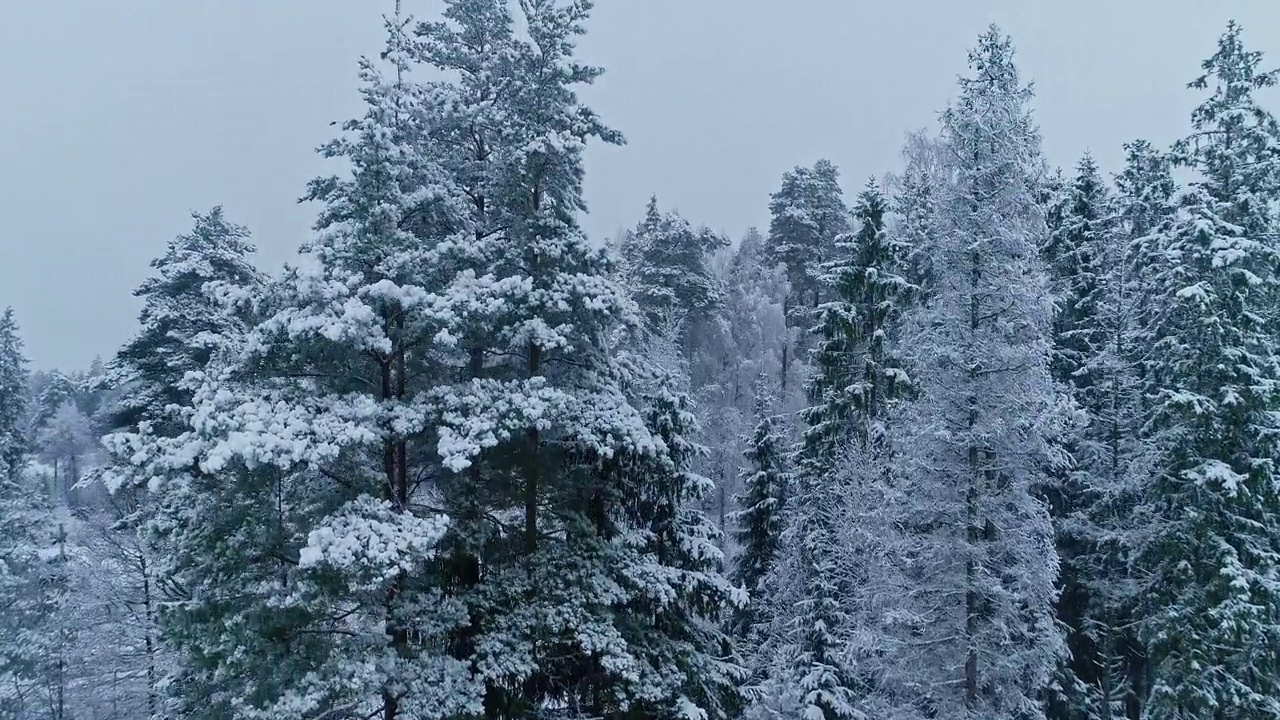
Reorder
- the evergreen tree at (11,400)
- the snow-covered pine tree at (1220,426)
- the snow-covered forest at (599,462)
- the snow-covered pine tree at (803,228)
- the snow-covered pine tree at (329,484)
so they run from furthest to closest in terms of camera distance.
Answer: the snow-covered pine tree at (803,228)
the evergreen tree at (11,400)
the snow-covered pine tree at (1220,426)
the snow-covered forest at (599,462)
the snow-covered pine tree at (329,484)

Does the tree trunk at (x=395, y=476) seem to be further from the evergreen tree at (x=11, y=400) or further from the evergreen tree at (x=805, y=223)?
the evergreen tree at (x=805, y=223)

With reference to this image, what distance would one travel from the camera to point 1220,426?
1608 centimetres

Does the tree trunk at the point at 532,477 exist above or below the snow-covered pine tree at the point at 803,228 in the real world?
below

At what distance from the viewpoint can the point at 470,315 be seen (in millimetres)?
10820

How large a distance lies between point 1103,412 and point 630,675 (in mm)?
17443

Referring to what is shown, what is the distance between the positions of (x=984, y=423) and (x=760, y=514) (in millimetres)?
11014

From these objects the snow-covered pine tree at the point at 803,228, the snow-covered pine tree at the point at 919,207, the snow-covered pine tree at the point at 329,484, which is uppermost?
the snow-covered pine tree at the point at 803,228

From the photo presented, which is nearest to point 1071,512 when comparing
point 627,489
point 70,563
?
point 627,489

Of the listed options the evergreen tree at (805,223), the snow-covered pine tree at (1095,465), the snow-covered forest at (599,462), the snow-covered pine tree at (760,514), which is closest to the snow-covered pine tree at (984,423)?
the snow-covered forest at (599,462)

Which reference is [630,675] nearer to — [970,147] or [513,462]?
[513,462]

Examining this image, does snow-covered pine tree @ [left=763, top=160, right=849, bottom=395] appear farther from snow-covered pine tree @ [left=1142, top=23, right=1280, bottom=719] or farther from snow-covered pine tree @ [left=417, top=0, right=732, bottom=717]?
snow-covered pine tree @ [left=417, top=0, right=732, bottom=717]

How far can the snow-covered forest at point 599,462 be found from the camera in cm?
1016

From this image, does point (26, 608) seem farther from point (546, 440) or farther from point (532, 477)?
point (546, 440)

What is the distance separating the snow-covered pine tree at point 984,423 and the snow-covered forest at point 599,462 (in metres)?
0.07
